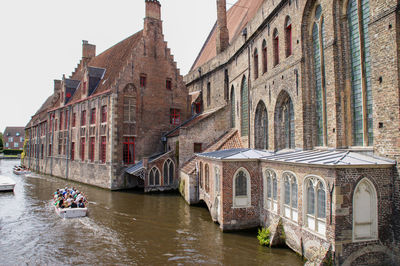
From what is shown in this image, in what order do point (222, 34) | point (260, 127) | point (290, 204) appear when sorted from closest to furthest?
point (290, 204), point (260, 127), point (222, 34)

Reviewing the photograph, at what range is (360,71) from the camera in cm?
905

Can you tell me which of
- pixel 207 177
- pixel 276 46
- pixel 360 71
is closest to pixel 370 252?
pixel 360 71

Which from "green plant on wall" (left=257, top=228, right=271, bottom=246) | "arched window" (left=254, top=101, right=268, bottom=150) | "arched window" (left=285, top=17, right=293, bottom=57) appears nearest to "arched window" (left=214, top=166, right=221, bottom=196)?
"green plant on wall" (left=257, top=228, right=271, bottom=246)

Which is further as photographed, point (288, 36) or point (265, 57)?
point (265, 57)

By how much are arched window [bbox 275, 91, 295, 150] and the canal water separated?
4.36 m

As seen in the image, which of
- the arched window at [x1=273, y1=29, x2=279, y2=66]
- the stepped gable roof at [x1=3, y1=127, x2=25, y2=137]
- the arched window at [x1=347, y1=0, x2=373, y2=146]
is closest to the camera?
the arched window at [x1=347, y1=0, x2=373, y2=146]

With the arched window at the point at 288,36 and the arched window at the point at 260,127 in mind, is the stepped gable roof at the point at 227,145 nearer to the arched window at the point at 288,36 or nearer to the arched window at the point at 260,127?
the arched window at the point at 260,127

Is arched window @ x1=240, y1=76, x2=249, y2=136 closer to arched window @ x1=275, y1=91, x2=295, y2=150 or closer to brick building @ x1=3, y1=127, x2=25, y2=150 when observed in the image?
arched window @ x1=275, y1=91, x2=295, y2=150

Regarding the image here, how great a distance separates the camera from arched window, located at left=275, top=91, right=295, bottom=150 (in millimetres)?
12892

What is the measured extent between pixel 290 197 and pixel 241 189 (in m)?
2.65

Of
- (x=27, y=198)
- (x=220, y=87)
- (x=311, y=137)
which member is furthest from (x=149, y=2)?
(x=311, y=137)

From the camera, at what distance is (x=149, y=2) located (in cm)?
2525

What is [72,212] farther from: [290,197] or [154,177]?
[290,197]

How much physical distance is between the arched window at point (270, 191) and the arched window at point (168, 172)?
38.7 feet
